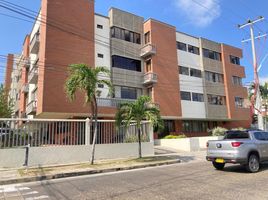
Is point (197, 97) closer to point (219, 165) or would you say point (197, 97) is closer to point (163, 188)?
point (219, 165)

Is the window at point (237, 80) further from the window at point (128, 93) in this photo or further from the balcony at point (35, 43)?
the balcony at point (35, 43)

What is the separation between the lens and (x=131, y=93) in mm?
28656

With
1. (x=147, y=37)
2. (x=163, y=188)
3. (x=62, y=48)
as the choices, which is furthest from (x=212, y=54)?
(x=163, y=188)

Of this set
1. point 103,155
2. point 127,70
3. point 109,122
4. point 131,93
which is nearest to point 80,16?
point 127,70

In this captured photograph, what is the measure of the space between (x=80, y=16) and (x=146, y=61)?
29.9 ft

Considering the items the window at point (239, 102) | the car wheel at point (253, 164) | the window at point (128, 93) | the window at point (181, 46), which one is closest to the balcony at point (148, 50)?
the window at point (128, 93)

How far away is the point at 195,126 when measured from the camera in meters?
35.7

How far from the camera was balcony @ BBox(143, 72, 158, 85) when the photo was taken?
93.4 feet

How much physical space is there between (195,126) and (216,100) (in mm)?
4798

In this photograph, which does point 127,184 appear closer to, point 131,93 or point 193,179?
point 193,179

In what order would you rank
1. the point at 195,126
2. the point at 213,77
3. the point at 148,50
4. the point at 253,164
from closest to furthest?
the point at 253,164, the point at 148,50, the point at 195,126, the point at 213,77

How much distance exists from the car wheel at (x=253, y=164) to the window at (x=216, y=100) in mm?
24644

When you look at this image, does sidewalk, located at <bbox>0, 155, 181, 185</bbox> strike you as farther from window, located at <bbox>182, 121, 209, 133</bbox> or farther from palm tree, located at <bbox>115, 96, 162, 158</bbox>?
window, located at <bbox>182, 121, 209, 133</bbox>

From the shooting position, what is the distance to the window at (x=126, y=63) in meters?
27.7
